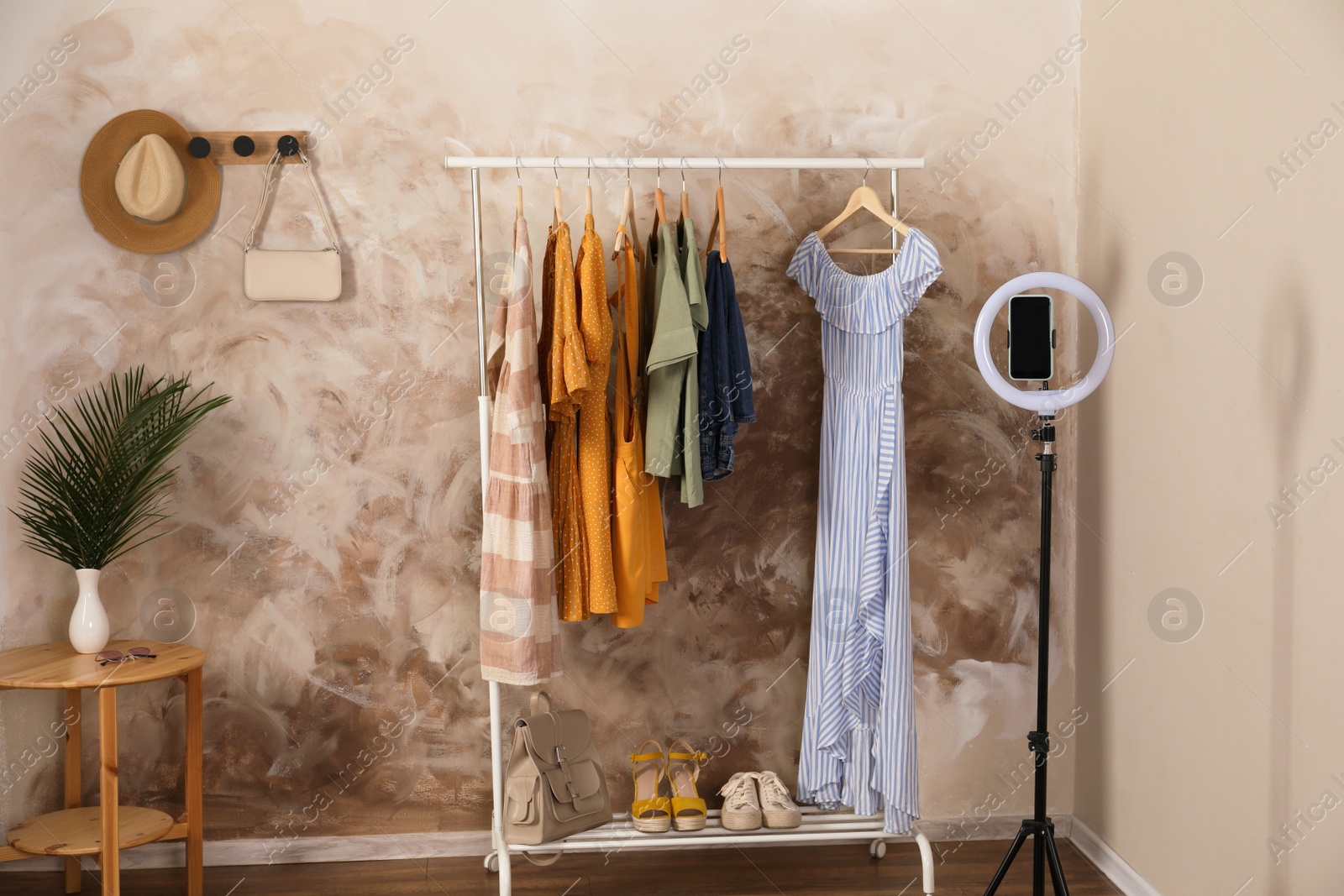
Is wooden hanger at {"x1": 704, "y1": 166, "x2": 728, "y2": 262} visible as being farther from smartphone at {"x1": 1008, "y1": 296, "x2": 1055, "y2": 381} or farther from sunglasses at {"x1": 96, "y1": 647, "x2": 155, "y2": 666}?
sunglasses at {"x1": 96, "y1": 647, "x2": 155, "y2": 666}

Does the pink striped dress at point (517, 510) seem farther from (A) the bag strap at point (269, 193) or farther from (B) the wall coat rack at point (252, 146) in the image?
(B) the wall coat rack at point (252, 146)

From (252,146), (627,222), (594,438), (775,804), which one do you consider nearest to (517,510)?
(594,438)

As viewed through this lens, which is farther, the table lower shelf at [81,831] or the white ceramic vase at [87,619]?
the white ceramic vase at [87,619]

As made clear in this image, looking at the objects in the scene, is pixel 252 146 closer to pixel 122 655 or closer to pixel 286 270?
pixel 286 270

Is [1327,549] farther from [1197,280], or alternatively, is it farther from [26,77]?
[26,77]

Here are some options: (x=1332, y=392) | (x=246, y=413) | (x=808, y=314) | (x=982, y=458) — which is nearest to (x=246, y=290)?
(x=246, y=413)

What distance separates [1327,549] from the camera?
6.17 ft

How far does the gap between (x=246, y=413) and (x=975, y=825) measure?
258cm

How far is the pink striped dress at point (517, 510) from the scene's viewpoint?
2324mm

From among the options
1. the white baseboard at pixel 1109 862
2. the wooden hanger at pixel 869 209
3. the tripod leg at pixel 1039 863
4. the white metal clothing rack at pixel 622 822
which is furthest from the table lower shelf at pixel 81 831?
the white baseboard at pixel 1109 862

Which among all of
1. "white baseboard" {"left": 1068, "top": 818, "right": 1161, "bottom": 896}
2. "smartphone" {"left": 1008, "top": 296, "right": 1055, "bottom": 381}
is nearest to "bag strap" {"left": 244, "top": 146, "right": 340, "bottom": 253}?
"smartphone" {"left": 1008, "top": 296, "right": 1055, "bottom": 381}

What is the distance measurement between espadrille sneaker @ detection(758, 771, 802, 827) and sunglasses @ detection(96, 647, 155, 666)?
1614mm

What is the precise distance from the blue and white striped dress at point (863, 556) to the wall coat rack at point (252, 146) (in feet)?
4.96

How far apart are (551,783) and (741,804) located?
564 mm
